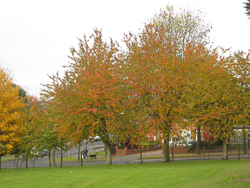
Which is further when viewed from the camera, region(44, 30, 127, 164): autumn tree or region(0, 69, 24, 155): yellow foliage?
region(0, 69, 24, 155): yellow foliage

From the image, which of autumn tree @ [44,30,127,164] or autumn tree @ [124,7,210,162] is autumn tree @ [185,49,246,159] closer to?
autumn tree @ [124,7,210,162]

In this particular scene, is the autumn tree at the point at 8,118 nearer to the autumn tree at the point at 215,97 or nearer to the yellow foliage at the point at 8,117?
the yellow foliage at the point at 8,117

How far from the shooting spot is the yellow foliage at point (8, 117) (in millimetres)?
28453

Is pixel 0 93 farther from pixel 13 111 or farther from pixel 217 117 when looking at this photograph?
pixel 217 117

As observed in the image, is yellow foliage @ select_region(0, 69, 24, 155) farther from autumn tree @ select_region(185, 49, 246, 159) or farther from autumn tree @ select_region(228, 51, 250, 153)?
autumn tree @ select_region(228, 51, 250, 153)

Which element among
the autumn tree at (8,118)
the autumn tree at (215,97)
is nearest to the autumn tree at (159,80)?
the autumn tree at (215,97)

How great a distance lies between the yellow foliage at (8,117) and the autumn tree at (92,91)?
4415 mm

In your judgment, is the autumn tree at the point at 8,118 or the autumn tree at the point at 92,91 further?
the autumn tree at the point at 8,118

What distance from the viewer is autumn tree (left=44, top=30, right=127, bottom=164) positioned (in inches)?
955

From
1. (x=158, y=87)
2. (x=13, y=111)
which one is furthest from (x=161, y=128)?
(x=13, y=111)

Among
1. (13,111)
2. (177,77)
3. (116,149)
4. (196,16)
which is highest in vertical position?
(196,16)

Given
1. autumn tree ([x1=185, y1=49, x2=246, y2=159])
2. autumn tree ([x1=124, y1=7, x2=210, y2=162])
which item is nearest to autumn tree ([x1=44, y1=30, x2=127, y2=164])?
autumn tree ([x1=124, y1=7, x2=210, y2=162])

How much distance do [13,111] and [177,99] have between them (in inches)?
625

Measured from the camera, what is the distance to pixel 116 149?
4362cm
